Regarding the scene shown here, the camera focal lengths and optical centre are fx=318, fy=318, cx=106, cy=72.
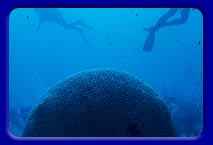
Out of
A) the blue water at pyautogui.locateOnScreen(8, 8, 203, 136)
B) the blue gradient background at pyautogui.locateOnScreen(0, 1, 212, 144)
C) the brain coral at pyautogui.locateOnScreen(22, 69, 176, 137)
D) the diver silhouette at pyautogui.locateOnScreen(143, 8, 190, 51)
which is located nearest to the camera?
the blue gradient background at pyautogui.locateOnScreen(0, 1, 212, 144)

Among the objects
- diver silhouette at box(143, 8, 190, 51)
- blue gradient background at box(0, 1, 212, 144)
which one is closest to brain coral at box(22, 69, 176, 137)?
blue gradient background at box(0, 1, 212, 144)

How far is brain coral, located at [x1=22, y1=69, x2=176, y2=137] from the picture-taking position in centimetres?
146

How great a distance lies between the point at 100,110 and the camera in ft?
5.00

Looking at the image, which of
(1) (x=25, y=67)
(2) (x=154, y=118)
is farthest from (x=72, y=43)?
(2) (x=154, y=118)

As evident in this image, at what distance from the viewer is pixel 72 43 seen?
7.01 meters

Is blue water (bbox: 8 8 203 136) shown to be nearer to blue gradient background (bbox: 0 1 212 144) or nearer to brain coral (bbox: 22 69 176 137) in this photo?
brain coral (bbox: 22 69 176 137)

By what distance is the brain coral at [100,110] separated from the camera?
1.46 meters
